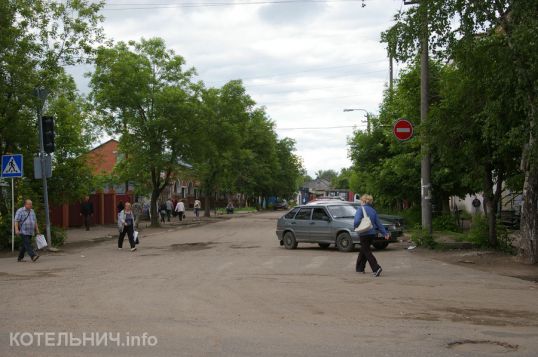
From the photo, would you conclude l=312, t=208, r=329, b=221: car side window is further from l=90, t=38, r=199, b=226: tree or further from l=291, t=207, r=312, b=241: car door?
l=90, t=38, r=199, b=226: tree

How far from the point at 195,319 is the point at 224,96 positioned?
32324 mm

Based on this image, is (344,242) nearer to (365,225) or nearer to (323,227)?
(323,227)

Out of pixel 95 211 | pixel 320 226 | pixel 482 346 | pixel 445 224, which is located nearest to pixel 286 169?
pixel 95 211

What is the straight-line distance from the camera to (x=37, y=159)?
66.2 ft

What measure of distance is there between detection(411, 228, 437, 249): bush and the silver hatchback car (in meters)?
0.80

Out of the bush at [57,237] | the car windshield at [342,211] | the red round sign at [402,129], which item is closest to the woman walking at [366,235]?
the car windshield at [342,211]

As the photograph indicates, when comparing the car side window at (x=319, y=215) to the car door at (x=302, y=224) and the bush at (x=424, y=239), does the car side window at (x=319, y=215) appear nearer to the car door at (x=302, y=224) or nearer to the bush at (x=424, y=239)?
the car door at (x=302, y=224)

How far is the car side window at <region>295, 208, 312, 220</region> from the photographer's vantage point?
20125 mm

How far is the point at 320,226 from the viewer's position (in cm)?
1953

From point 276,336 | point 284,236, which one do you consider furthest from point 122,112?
point 276,336

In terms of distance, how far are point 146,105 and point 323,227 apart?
60.9 feet

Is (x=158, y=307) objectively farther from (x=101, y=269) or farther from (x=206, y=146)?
(x=206, y=146)

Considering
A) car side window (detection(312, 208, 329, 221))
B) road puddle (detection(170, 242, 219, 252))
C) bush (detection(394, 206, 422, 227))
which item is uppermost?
car side window (detection(312, 208, 329, 221))

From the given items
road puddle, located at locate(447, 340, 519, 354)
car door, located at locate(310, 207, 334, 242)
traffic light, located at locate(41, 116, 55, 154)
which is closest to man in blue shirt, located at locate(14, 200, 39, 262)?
traffic light, located at locate(41, 116, 55, 154)
